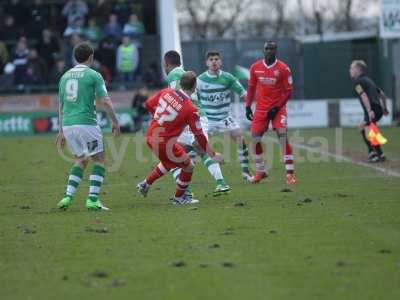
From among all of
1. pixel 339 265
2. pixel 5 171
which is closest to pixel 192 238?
pixel 339 265

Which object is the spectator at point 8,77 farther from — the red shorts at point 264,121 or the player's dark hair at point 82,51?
the player's dark hair at point 82,51

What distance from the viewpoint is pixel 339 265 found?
829 centimetres

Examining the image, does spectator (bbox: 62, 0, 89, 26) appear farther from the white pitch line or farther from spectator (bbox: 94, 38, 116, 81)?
the white pitch line

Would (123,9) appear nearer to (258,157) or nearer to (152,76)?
(152,76)

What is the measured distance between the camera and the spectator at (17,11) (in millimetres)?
35125

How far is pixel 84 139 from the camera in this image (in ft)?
40.2

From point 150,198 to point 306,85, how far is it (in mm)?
27268

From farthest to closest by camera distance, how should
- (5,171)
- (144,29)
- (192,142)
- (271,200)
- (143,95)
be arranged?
1. (144,29)
2. (143,95)
3. (5,171)
4. (192,142)
5. (271,200)

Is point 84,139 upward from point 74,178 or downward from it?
upward

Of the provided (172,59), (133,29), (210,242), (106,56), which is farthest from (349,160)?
(106,56)

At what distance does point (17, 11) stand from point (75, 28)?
2.41 m

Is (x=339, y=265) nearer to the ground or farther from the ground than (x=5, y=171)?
farther from the ground

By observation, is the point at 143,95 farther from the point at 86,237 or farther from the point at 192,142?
the point at 86,237

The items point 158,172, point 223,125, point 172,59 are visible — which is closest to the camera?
point 158,172
